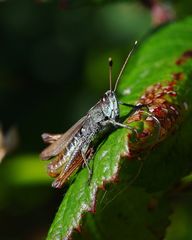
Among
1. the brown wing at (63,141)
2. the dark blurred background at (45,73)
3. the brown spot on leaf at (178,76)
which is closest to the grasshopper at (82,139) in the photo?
the brown wing at (63,141)

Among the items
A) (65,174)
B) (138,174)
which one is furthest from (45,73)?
(138,174)

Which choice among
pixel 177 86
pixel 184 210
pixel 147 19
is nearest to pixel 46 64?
pixel 147 19

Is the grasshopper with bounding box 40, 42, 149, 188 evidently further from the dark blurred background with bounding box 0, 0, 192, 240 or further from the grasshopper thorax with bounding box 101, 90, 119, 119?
the dark blurred background with bounding box 0, 0, 192, 240

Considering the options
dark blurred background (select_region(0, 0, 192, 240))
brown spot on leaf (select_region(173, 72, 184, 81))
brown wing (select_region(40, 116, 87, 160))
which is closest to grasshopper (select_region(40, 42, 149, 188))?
brown wing (select_region(40, 116, 87, 160))

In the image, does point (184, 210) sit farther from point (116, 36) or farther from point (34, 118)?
point (116, 36)

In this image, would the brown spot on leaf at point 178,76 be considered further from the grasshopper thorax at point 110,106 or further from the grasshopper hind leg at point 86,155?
the grasshopper hind leg at point 86,155

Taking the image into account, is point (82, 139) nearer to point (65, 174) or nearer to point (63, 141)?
point (63, 141)
